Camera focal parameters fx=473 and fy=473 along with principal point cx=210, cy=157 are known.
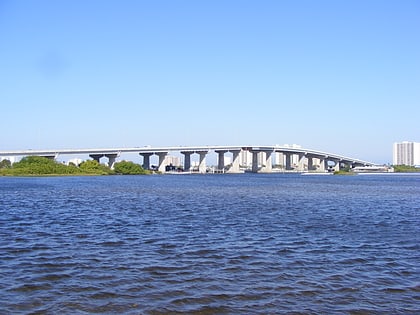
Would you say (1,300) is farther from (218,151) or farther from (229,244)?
(218,151)

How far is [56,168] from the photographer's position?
108 metres

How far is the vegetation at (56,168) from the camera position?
10319 centimetres

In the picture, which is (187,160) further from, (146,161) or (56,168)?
(56,168)

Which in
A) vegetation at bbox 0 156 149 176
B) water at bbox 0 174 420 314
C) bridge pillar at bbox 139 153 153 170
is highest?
bridge pillar at bbox 139 153 153 170

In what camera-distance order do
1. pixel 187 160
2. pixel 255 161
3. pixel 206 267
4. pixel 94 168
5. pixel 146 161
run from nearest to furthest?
pixel 206 267 < pixel 94 168 < pixel 146 161 < pixel 187 160 < pixel 255 161

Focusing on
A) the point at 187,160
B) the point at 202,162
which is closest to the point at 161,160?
the point at 187,160

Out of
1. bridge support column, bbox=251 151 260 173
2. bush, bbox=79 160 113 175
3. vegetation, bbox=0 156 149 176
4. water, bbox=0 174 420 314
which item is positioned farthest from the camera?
bridge support column, bbox=251 151 260 173

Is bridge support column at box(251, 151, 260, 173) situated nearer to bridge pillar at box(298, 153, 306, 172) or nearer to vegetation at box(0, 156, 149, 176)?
bridge pillar at box(298, 153, 306, 172)

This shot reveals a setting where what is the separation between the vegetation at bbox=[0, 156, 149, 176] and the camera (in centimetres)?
10319

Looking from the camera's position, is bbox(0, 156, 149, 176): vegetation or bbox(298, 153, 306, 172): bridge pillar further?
bbox(298, 153, 306, 172): bridge pillar

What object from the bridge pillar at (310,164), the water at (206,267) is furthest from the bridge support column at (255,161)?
the water at (206,267)

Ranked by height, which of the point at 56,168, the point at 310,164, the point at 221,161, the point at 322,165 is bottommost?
the point at 56,168

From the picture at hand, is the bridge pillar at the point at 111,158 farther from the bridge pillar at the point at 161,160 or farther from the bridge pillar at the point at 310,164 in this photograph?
the bridge pillar at the point at 310,164

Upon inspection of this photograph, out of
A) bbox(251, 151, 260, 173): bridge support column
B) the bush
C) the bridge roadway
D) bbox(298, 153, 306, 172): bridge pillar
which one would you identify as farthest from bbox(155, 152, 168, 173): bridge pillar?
bbox(298, 153, 306, 172): bridge pillar
